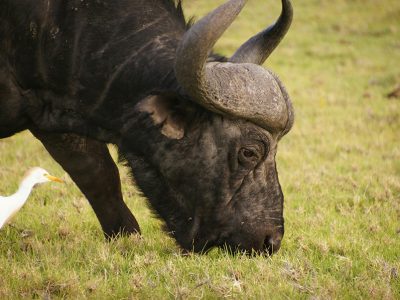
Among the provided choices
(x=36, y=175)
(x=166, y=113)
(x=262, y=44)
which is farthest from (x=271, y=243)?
(x=36, y=175)

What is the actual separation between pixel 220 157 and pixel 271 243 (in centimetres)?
77

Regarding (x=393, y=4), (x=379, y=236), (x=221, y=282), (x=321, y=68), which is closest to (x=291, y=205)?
(x=379, y=236)

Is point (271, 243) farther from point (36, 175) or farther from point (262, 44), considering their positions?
point (36, 175)

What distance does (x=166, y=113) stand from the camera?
184 inches

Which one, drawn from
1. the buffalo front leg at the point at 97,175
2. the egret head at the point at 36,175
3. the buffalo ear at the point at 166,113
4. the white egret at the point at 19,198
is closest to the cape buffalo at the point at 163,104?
the buffalo ear at the point at 166,113

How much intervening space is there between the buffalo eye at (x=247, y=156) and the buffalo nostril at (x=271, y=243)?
594mm

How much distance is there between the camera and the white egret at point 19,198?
5227 millimetres

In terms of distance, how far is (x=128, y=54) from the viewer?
4918mm

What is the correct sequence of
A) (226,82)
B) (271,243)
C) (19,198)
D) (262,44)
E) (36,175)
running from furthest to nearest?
(36,175) < (19,198) < (262,44) < (271,243) < (226,82)

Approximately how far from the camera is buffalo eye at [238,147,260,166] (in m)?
4.61

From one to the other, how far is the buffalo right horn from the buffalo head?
482 millimetres

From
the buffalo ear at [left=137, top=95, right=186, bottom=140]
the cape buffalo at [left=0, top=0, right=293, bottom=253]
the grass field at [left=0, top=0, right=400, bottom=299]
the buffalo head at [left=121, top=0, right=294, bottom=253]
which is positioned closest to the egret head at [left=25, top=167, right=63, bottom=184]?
the grass field at [left=0, top=0, right=400, bottom=299]

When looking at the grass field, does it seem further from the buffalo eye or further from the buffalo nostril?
the buffalo eye

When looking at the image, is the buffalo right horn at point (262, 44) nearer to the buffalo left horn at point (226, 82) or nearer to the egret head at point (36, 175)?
the buffalo left horn at point (226, 82)
